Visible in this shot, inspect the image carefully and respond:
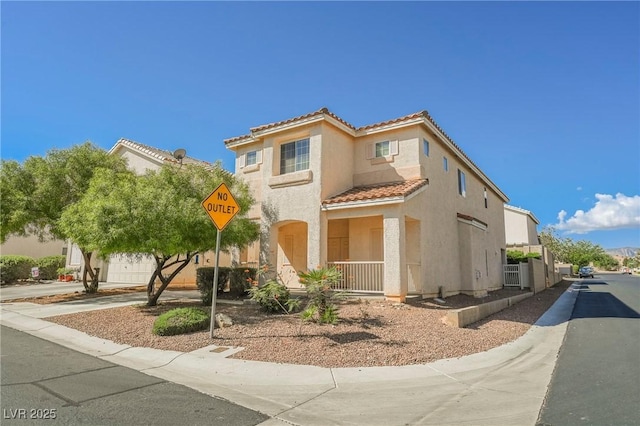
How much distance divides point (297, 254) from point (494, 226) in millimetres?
15659

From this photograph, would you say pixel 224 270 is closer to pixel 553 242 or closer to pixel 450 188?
pixel 450 188

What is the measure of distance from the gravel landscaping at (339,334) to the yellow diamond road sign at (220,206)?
2.76 meters

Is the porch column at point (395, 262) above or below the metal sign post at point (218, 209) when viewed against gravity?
below

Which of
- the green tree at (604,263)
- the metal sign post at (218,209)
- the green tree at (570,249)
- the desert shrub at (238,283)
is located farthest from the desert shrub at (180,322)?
the green tree at (604,263)

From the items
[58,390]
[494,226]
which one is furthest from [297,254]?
[494,226]

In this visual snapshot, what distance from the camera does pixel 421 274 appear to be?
1396 centimetres

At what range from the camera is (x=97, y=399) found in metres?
4.90

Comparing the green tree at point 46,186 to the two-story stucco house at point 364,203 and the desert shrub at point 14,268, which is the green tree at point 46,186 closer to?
the two-story stucco house at point 364,203

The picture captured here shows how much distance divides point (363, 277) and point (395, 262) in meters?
2.00

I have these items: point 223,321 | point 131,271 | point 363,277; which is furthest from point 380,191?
point 131,271

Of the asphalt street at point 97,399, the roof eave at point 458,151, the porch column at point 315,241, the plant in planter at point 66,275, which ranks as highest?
the roof eave at point 458,151

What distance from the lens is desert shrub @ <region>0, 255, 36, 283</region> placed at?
23469 mm

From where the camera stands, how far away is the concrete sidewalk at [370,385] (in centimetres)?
466

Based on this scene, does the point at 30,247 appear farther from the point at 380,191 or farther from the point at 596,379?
the point at 596,379
